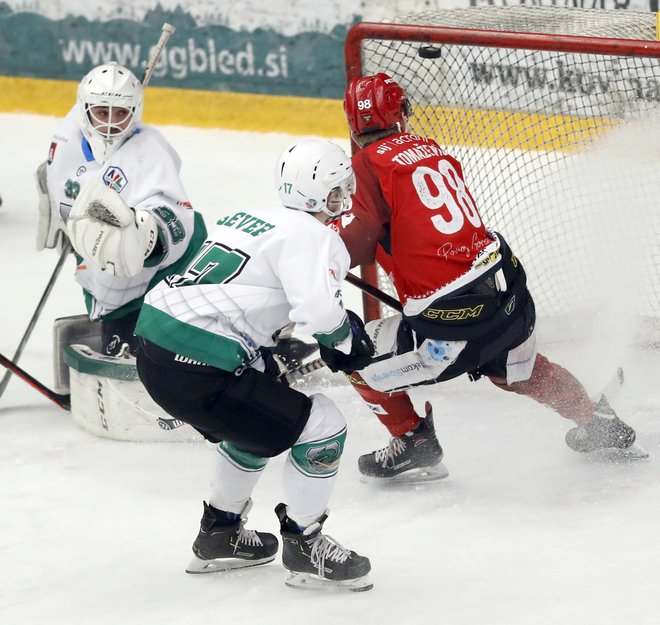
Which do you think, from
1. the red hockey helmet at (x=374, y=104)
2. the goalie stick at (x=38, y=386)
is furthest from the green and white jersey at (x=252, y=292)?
the goalie stick at (x=38, y=386)

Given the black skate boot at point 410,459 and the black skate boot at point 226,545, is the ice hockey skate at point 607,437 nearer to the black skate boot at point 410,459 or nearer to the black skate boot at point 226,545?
the black skate boot at point 410,459

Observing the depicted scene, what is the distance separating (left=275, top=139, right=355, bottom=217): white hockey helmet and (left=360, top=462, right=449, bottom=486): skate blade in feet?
3.00

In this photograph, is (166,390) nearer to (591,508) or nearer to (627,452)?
(591,508)

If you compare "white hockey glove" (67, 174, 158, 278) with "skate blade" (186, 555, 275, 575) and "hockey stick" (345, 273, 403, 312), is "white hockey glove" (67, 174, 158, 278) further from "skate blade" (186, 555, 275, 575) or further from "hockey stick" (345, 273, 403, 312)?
"skate blade" (186, 555, 275, 575)

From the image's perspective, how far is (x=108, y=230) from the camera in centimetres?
323

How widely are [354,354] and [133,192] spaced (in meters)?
1.23

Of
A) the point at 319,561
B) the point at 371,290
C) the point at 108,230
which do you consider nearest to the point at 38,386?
the point at 108,230

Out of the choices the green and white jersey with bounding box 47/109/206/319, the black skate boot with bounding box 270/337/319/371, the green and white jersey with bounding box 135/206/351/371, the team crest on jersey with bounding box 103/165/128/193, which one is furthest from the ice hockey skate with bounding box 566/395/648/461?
the team crest on jersey with bounding box 103/165/128/193

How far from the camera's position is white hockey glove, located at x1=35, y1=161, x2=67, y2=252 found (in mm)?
3889

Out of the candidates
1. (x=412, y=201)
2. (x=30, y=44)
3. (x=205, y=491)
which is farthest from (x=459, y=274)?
(x=30, y=44)

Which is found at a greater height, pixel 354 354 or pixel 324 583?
pixel 354 354

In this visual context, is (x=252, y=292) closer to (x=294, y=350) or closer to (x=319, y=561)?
(x=319, y=561)

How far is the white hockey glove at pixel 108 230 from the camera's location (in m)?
3.20

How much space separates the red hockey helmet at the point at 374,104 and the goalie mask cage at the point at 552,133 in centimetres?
56
